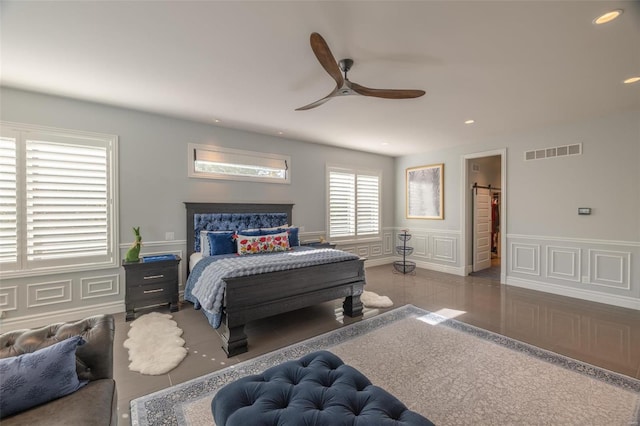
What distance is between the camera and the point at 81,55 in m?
2.51

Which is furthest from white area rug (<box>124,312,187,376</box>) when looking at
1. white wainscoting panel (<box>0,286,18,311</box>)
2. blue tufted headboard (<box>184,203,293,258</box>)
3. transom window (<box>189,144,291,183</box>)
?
transom window (<box>189,144,291,183</box>)

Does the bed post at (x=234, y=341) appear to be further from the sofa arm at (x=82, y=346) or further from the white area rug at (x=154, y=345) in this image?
the sofa arm at (x=82, y=346)

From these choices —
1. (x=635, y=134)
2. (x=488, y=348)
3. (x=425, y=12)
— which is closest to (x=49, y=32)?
(x=425, y=12)

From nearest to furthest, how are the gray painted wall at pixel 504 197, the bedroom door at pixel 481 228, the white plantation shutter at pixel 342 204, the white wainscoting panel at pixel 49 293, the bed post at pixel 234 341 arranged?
the bed post at pixel 234 341
the white wainscoting panel at pixel 49 293
the gray painted wall at pixel 504 197
the white plantation shutter at pixel 342 204
the bedroom door at pixel 481 228

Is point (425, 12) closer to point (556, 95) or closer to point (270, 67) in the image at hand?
point (270, 67)

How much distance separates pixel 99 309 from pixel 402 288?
459cm

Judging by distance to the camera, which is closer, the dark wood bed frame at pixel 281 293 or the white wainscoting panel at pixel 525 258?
the dark wood bed frame at pixel 281 293

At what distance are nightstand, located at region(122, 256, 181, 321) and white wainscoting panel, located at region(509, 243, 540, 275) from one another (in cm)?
578

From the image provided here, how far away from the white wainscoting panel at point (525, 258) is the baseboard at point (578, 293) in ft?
0.61

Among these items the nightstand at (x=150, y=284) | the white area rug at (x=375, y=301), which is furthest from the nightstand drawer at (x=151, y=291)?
the white area rug at (x=375, y=301)

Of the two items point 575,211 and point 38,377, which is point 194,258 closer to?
point 38,377

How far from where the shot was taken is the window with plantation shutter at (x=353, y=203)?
604cm

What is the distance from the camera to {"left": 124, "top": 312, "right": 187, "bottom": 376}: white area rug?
8.14ft

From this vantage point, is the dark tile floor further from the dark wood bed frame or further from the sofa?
the sofa
